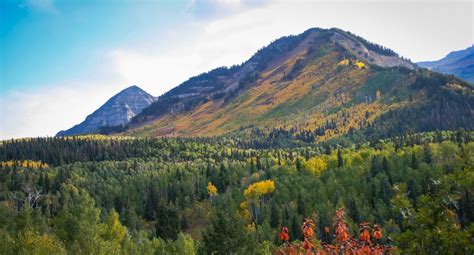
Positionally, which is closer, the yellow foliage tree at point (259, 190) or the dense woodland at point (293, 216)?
the dense woodland at point (293, 216)

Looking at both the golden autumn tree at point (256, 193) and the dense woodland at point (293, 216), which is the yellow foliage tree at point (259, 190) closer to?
the golden autumn tree at point (256, 193)

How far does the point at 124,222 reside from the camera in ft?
591

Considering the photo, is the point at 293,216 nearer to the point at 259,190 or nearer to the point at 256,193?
the point at 259,190

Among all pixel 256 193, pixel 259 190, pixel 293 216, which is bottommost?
pixel 293 216

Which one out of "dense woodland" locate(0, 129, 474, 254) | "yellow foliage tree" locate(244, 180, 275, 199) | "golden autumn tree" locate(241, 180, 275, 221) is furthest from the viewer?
"yellow foliage tree" locate(244, 180, 275, 199)

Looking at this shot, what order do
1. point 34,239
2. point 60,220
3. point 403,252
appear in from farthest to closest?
point 60,220
point 34,239
point 403,252

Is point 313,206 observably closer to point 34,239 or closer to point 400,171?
point 400,171

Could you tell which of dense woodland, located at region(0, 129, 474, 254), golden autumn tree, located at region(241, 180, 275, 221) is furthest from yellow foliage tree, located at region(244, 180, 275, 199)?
dense woodland, located at region(0, 129, 474, 254)

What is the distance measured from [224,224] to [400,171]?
112m

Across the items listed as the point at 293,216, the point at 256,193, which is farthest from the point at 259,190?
the point at 293,216

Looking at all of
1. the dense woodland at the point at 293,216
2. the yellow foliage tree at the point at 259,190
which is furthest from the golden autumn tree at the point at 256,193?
the dense woodland at the point at 293,216

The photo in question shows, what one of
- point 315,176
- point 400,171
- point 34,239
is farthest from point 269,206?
point 34,239

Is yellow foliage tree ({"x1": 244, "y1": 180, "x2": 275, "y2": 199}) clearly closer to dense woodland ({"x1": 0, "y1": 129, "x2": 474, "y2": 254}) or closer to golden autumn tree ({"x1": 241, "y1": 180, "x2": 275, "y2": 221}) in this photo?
golden autumn tree ({"x1": 241, "y1": 180, "x2": 275, "y2": 221})

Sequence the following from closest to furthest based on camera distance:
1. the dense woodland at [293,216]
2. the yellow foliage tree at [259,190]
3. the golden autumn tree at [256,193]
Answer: the dense woodland at [293,216] → the golden autumn tree at [256,193] → the yellow foliage tree at [259,190]
